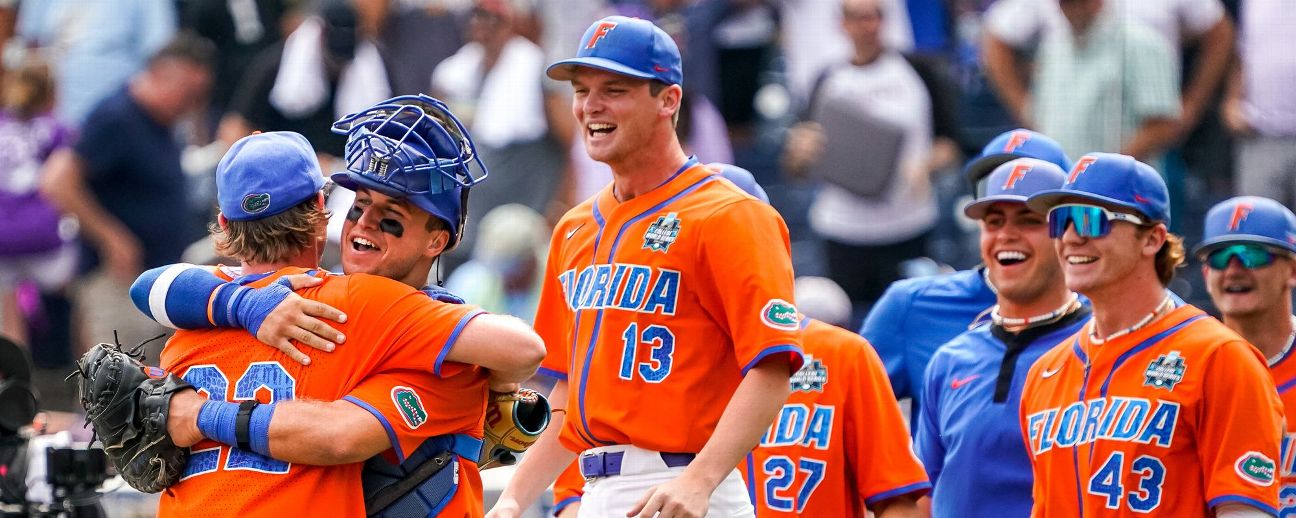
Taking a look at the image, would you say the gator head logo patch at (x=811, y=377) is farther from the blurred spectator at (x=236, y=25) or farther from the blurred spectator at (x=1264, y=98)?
the blurred spectator at (x=236, y=25)

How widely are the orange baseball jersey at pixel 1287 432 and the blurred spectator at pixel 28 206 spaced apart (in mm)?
7759

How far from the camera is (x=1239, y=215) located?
5887mm

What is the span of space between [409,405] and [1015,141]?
3226 mm

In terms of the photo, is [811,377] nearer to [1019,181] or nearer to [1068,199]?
[1068,199]

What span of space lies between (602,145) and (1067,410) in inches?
59.1

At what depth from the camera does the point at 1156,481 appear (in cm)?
439

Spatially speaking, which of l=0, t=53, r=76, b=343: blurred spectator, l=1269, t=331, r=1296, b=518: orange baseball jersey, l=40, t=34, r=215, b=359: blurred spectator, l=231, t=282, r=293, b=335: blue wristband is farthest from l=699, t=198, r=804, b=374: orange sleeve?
l=0, t=53, r=76, b=343: blurred spectator

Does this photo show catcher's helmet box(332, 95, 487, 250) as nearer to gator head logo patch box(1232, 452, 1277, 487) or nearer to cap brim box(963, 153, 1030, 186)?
gator head logo patch box(1232, 452, 1277, 487)

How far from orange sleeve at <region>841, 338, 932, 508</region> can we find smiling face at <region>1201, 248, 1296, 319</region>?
55.9 inches

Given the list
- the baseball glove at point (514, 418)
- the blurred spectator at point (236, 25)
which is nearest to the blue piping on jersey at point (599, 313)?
the baseball glove at point (514, 418)

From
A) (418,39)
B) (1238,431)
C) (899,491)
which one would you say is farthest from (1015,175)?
(418,39)

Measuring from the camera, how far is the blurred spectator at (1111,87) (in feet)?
28.3

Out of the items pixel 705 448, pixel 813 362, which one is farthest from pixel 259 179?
pixel 813 362

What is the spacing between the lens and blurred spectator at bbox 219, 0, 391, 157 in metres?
10.8
